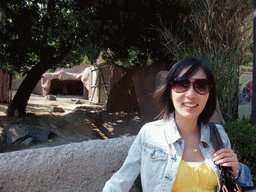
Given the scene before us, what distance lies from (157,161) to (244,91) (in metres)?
2.50

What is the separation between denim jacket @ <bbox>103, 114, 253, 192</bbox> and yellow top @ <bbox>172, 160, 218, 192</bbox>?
1.2 inches

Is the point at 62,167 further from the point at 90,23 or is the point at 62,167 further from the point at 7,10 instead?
the point at 7,10

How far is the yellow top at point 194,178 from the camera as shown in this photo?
44.0 inches

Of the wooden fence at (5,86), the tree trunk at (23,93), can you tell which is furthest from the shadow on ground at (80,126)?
the wooden fence at (5,86)

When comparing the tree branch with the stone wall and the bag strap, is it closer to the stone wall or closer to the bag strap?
the stone wall

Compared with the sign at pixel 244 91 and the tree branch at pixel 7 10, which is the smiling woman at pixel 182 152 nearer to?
the sign at pixel 244 91

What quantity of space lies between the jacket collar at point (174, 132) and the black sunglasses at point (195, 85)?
0.71 ft

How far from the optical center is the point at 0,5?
5.02m

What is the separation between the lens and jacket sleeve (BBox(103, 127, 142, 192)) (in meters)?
1.15

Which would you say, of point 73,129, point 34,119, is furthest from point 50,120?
point 73,129

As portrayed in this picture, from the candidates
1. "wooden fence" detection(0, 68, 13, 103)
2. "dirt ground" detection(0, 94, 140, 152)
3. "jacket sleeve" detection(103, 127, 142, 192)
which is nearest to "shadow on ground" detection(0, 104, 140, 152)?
"dirt ground" detection(0, 94, 140, 152)

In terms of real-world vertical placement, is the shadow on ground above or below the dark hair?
below

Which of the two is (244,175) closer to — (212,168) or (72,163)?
(212,168)

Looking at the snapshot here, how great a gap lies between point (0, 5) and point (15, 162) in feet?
15.9
